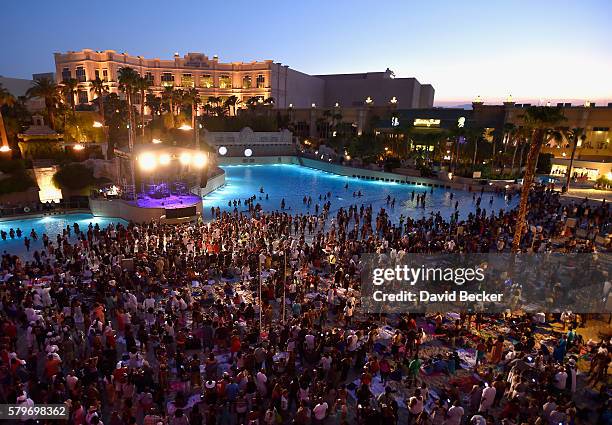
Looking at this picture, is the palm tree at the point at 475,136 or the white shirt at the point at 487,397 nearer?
the white shirt at the point at 487,397

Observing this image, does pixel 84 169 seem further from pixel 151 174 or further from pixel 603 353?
pixel 603 353

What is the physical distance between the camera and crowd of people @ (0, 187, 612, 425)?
30.4ft

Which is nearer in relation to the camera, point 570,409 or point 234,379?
point 570,409

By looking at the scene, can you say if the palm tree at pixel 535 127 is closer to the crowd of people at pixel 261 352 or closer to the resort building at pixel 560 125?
the crowd of people at pixel 261 352

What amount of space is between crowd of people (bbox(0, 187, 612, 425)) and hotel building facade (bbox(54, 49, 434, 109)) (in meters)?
74.6

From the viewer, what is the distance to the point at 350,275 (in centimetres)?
1767

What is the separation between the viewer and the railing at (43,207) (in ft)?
95.1

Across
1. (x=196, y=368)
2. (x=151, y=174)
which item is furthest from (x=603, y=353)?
(x=151, y=174)

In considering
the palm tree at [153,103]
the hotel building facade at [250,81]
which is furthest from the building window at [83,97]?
the palm tree at [153,103]

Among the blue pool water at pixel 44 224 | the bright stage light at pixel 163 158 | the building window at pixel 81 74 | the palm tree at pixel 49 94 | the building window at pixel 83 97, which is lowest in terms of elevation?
the blue pool water at pixel 44 224

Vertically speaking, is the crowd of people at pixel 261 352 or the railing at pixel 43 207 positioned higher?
the crowd of people at pixel 261 352

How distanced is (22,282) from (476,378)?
16.8m

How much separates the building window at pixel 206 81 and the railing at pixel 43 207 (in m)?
71.6

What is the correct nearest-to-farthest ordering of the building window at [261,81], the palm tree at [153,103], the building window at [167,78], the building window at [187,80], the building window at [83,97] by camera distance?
1. the palm tree at [153,103]
2. the building window at [83,97]
3. the building window at [167,78]
4. the building window at [261,81]
5. the building window at [187,80]
